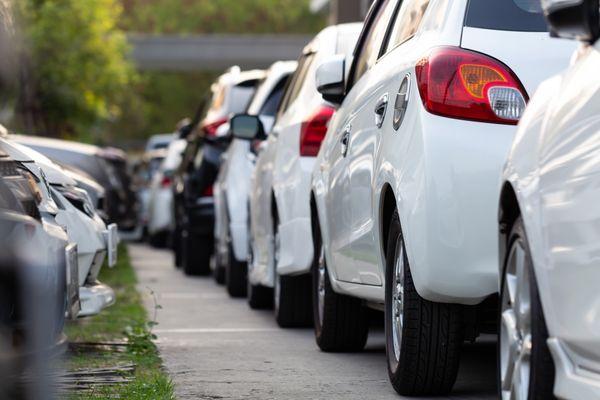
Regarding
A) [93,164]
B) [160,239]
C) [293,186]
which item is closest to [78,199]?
[293,186]

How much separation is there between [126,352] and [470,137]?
3.45 meters

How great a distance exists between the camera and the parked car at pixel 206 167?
52.1 ft

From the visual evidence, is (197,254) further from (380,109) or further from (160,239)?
(160,239)

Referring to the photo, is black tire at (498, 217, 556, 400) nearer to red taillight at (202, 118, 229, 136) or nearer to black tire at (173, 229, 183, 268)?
red taillight at (202, 118, 229, 136)

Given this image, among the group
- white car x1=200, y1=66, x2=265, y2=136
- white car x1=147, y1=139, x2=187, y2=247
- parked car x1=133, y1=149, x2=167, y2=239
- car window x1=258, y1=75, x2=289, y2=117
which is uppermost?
car window x1=258, y1=75, x2=289, y2=117

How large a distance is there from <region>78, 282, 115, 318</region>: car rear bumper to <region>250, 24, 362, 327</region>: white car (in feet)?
4.30

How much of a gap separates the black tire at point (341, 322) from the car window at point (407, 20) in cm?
155

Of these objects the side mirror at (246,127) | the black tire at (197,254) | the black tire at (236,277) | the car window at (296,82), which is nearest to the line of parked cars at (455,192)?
the car window at (296,82)

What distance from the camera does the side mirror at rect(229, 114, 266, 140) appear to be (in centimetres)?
1188

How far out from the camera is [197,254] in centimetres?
1712

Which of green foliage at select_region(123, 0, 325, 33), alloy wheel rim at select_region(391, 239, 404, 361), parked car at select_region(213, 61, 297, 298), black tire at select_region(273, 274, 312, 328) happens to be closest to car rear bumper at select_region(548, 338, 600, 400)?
alloy wheel rim at select_region(391, 239, 404, 361)

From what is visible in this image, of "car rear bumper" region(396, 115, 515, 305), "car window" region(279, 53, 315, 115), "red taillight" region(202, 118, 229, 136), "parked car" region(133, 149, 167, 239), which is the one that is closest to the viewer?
"car rear bumper" region(396, 115, 515, 305)

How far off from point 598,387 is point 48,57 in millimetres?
27083

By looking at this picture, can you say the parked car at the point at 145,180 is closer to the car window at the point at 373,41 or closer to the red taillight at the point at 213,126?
the red taillight at the point at 213,126
